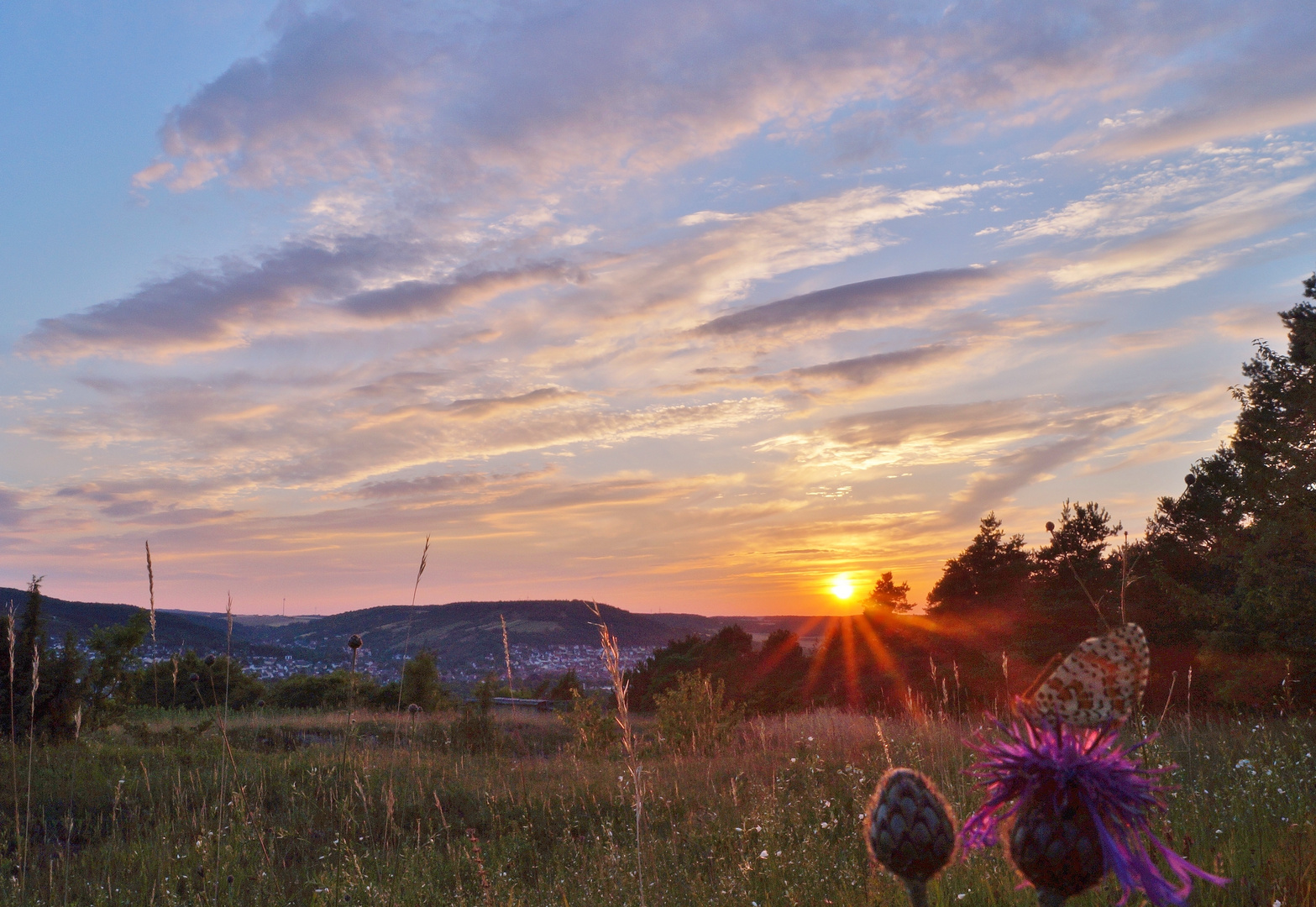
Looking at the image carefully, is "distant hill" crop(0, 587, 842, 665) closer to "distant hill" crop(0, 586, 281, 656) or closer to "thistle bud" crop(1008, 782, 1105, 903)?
"distant hill" crop(0, 586, 281, 656)

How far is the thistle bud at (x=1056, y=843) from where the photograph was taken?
1.48 meters

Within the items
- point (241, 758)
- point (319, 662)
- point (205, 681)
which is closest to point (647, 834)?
point (241, 758)

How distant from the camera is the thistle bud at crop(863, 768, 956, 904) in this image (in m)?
1.67

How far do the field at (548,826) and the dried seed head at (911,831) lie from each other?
2.20 m

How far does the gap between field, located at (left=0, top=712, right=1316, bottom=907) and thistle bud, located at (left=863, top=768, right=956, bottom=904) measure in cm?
220

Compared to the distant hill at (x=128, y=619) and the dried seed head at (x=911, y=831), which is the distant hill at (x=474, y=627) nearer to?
the distant hill at (x=128, y=619)

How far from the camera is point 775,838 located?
5.57 m

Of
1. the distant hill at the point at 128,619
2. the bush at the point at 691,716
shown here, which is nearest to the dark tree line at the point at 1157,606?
the bush at the point at 691,716

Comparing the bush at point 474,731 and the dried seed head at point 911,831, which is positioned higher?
the dried seed head at point 911,831

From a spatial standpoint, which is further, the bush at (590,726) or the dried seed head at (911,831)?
the bush at (590,726)

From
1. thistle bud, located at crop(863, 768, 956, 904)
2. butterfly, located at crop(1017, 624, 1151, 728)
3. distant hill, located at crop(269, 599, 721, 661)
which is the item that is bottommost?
distant hill, located at crop(269, 599, 721, 661)

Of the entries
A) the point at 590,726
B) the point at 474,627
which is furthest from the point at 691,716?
the point at 474,627

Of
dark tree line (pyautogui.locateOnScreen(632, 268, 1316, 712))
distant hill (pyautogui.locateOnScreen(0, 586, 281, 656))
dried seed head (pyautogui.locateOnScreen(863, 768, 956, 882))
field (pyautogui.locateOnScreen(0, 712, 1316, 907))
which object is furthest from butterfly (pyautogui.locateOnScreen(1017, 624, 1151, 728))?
dark tree line (pyautogui.locateOnScreen(632, 268, 1316, 712))

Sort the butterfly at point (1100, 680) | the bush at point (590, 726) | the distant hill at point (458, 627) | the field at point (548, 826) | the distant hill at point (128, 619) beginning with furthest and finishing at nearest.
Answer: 1. the distant hill at point (458, 627)
2. the bush at point (590, 726)
3. the distant hill at point (128, 619)
4. the field at point (548, 826)
5. the butterfly at point (1100, 680)
